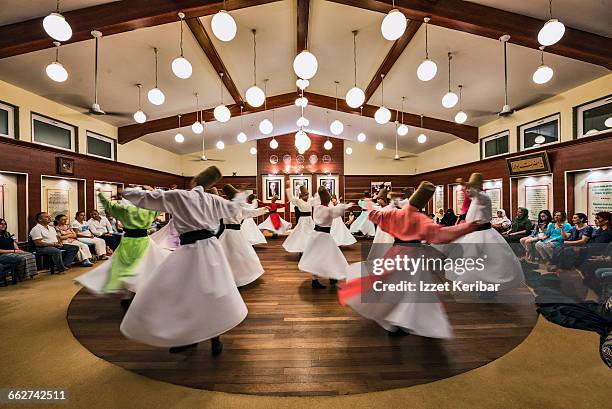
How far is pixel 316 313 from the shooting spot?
124 inches

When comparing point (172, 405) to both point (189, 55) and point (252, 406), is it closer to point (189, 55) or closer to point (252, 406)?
point (252, 406)

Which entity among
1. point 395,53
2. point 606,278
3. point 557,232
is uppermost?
point 395,53

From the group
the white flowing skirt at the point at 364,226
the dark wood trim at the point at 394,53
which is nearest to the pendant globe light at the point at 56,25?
the dark wood trim at the point at 394,53

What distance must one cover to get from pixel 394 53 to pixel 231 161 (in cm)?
876

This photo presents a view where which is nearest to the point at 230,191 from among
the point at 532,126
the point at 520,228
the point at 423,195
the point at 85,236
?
the point at 423,195

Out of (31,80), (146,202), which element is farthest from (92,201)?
(146,202)

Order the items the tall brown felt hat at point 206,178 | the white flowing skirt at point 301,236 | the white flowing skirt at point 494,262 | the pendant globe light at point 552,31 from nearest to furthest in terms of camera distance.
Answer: the tall brown felt hat at point 206,178, the pendant globe light at point 552,31, the white flowing skirt at point 494,262, the white flowing skirt at point 301,236

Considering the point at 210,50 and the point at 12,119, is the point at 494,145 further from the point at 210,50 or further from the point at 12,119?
the point at 12,119

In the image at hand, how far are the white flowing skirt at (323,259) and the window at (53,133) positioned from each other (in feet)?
19.4

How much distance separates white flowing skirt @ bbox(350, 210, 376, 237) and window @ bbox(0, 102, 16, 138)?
329 inches

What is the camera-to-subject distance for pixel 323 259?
3.94 m

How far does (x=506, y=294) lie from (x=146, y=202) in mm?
4515

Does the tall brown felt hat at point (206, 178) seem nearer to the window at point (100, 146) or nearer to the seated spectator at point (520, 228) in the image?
the seated spectator at point (520, 228)

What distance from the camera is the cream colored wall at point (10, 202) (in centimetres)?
496
